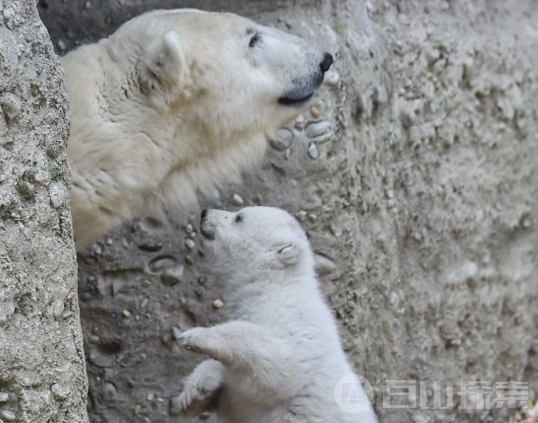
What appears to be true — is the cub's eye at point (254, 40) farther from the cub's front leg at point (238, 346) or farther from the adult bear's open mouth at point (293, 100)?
the cub's front leg at point (238, 346)

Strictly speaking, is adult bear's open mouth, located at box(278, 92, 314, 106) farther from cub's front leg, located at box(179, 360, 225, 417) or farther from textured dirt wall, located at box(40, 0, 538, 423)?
cub's front leg, located at box(179, 360, 225, 417)

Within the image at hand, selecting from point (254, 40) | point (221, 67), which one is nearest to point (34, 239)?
point (221, 67)

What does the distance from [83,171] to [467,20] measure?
184 centimetres

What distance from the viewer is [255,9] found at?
3.47 m

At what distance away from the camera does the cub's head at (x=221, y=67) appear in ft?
9.43

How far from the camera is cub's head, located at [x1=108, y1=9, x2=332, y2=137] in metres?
2.87

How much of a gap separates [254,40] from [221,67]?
0.46 ft

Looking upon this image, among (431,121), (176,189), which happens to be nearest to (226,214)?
(176,189)

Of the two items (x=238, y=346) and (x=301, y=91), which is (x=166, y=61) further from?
(x=238, y=346)

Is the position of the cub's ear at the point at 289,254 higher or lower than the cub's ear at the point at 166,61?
lower

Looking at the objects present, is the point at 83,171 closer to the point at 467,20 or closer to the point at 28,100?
the point at 28,100

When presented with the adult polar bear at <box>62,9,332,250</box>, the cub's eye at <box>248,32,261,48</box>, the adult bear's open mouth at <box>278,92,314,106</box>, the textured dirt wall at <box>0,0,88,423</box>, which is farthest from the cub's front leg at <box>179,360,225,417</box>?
the cub's eye at <box>248,32,261,48</box>

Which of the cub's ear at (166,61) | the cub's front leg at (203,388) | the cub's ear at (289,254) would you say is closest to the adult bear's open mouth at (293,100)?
the cub's ear at (166,61)

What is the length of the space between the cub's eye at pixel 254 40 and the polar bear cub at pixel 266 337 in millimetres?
526
